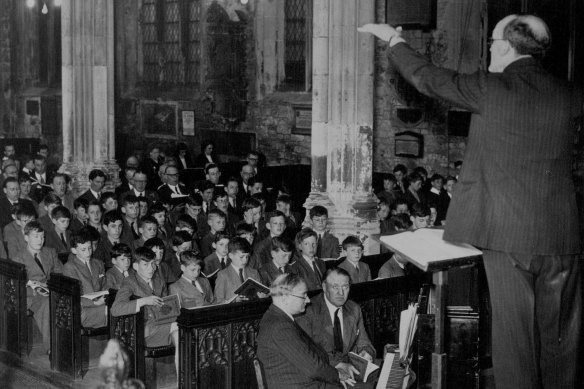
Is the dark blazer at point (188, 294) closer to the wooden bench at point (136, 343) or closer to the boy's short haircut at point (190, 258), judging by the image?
the boy's short haircut at point (190, 258)

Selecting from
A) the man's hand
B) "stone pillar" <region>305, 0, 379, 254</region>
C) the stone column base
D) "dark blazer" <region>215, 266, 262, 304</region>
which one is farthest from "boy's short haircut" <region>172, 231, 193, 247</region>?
the stone column base

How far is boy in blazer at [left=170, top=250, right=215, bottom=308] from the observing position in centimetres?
787

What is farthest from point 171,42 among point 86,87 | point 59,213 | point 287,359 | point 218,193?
point 287,359

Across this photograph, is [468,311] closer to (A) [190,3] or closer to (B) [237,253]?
(B) [237,253]

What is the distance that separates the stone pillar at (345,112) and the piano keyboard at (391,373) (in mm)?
5240

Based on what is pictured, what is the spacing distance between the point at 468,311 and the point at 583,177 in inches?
394

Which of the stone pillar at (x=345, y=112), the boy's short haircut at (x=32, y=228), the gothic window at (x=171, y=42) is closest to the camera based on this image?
the boy's short haircut at (x=32, y=228)

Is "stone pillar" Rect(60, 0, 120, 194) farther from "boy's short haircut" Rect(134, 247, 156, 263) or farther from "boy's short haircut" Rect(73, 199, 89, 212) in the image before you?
"boy's short haircut" Rect(134, 247, 156, 263)

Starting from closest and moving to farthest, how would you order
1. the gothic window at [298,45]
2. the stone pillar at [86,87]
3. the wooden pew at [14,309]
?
1. the wooden pew at [14,309]
2. the stone pillar at [86,87]
3. the gothic window at [298,45]

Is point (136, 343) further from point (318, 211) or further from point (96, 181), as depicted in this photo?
point (96, 181)

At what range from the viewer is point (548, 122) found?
3.36 meters

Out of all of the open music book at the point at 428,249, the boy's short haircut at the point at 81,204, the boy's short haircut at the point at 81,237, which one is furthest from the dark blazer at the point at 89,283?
the open music book at the point at 428,249

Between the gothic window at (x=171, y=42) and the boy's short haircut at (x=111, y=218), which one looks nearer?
the boy's short haircut at (x=111, y=218)

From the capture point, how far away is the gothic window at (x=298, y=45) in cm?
1850
